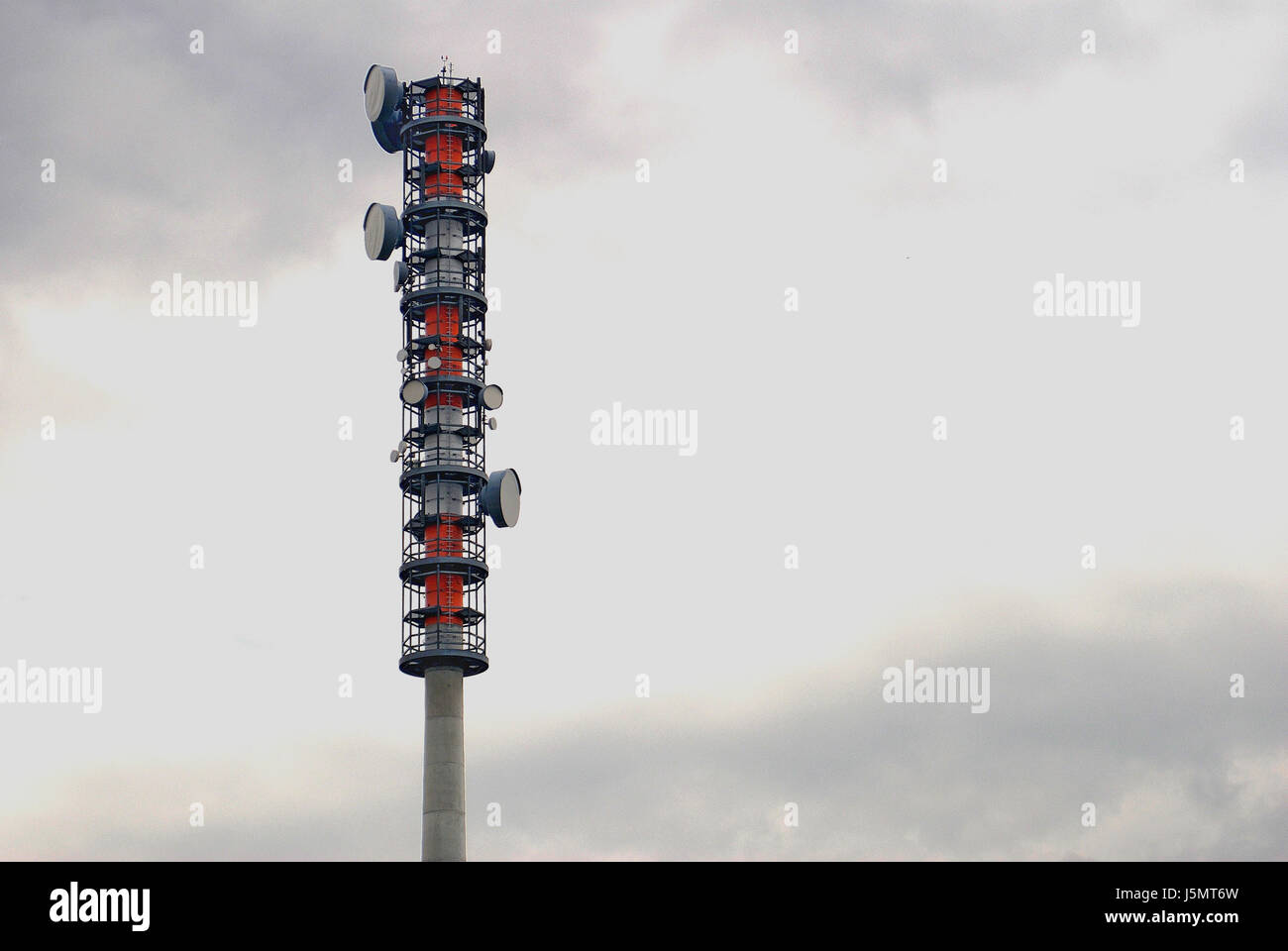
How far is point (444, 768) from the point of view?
120 metres

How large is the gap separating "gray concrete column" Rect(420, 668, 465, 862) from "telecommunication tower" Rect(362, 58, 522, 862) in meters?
0.06

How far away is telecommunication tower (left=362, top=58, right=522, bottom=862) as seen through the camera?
4734 inches

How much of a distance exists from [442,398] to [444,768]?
21373 millimetres

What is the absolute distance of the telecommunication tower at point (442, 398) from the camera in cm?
12025

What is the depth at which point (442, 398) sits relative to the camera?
124062mm

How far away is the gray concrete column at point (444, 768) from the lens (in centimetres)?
11856

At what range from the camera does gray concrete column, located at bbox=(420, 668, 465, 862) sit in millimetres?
118562

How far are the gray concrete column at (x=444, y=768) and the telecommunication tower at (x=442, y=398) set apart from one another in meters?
0.06
